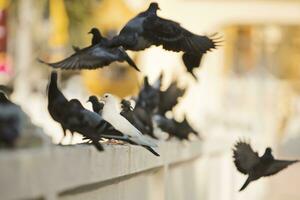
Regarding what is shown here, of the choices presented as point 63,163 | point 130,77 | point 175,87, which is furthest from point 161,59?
point 63,163

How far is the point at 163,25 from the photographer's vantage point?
589cm

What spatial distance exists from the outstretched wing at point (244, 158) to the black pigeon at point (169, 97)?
72.9 inches

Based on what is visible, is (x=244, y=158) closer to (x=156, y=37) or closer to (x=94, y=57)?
(x=156, y=37)

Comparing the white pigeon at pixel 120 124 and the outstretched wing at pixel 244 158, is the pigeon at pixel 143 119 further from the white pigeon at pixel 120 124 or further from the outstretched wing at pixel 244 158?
the white pigeon at pixel 120 124

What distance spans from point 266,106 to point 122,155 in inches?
669

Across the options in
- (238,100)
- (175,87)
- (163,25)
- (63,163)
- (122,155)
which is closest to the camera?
(63,163)

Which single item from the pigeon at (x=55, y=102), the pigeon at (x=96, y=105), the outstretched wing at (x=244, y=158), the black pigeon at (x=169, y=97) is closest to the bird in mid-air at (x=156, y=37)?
the pigeon at (x=96, y=105)

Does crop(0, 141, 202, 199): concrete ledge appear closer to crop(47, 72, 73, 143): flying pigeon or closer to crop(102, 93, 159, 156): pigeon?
crop(102, 93, 159, 156): pigeon

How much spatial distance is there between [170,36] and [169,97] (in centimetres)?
236

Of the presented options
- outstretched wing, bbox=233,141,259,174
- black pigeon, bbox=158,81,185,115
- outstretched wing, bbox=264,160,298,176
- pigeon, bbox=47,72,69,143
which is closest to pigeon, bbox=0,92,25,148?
pigeon, bbox=47,72,69,143

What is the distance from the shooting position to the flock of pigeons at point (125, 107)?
15.5 feet

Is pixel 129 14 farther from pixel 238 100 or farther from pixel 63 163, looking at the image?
pixel 63 163

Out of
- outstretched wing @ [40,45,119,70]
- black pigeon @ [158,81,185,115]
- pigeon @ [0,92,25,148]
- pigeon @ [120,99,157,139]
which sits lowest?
pigeon @ [0,92,25,148]

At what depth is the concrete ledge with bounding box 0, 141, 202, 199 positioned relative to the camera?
3.58 m
